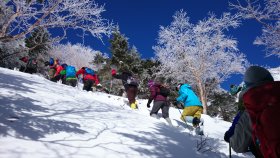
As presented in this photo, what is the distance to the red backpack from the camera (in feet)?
6.08

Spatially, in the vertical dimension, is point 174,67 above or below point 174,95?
above

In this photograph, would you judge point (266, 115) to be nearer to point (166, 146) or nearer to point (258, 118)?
point (258, 118)

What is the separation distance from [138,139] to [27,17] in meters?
4.03

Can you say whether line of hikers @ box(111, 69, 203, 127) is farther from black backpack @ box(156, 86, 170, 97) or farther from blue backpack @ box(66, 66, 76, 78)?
blue backpack @ box(66, 66, 76, 78)

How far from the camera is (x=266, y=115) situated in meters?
1.92

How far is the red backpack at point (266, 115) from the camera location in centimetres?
185

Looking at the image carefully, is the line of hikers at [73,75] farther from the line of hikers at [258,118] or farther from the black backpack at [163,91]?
the line of hikers at [258,118]

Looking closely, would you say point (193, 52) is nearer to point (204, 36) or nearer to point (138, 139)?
point (204, 36)

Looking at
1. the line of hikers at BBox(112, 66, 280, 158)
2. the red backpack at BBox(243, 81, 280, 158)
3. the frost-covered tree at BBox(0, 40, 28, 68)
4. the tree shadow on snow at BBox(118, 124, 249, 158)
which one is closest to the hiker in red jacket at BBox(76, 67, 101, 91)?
the tree shadow on snow at BBox(118, 124, 249, 158)

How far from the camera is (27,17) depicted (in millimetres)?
5996

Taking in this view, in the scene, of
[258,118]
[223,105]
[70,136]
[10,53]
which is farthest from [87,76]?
[223,105]

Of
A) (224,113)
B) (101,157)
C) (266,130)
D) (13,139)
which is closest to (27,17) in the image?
(13,139)

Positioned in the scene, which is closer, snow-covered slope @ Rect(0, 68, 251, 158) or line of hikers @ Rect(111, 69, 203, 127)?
snow-covered slope @ Rect(0, 68, 251, 158)

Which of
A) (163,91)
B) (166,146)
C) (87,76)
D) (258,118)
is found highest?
(87,76)
